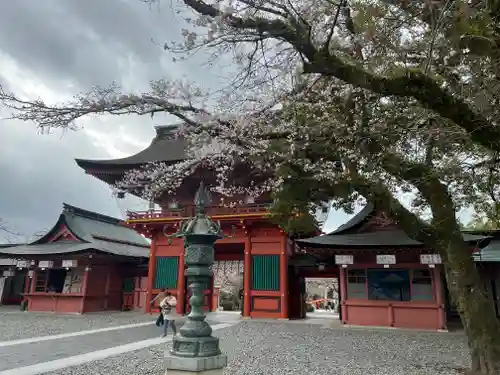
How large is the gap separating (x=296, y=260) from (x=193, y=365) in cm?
1368

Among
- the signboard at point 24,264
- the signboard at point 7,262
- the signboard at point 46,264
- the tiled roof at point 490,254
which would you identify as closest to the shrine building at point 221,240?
the signboard at point 46,264

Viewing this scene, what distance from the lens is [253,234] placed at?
17359mm

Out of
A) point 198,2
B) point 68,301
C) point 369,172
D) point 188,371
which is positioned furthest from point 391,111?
point 68,301

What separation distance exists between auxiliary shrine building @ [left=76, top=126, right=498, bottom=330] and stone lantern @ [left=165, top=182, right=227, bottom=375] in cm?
920

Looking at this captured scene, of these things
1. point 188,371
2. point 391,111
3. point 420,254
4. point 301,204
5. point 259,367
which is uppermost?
point 391,111

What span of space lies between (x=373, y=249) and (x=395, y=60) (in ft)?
29.0

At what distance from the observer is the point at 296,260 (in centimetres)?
1739

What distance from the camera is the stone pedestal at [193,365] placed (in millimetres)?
4062

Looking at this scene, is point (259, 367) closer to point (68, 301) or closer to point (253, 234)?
point (253, 234)

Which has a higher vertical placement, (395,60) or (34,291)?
(395,60)

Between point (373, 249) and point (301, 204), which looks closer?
point (301, 204)

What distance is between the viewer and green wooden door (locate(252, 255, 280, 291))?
16.6 m

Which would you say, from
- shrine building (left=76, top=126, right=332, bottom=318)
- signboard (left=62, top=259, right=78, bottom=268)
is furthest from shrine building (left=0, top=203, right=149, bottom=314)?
shrine building (left=76, top=126, right=332, bottom=318)

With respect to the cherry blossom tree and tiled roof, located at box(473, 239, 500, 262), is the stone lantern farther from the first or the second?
tiled roof, located at box(473, 239, 500, 262)
